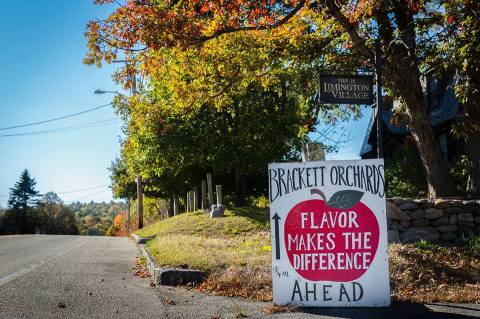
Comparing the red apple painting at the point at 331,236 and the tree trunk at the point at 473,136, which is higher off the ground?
the tree trunk at the point at 473,136

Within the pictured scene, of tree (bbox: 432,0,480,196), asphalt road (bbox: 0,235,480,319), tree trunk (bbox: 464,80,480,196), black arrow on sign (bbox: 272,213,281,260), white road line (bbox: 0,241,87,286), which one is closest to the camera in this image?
asphalt road (bbox: 0,235,480,319)

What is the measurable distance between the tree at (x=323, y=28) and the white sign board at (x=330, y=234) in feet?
16.4

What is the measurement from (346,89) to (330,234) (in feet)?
7.06

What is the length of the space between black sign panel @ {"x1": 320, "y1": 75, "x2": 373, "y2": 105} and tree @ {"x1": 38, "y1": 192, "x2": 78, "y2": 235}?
62.4 meters

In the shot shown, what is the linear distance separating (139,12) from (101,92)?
62.0ft

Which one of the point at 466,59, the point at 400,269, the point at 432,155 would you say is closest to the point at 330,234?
the point at 400,269

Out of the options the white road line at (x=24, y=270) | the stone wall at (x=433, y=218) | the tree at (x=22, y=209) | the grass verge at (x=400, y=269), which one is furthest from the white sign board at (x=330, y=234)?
the tree at (x=22, y=209)

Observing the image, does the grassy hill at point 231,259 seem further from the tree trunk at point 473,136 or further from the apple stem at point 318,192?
the tree trunk at point 473,136

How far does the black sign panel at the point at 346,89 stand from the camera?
7.04 metres

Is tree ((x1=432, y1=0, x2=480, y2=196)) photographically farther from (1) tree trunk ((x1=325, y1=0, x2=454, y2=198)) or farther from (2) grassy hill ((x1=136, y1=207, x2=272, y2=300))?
(2) grassy hill ((x1=136, y1=207, x2=272, y2=300))

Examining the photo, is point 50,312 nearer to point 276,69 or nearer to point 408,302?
point 408,302

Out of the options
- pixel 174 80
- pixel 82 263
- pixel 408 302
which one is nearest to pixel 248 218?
pixel 174 80

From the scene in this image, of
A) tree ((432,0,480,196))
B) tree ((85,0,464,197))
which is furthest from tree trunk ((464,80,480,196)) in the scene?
tree ((85,0,464,197))

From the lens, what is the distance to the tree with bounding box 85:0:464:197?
10.3 m
